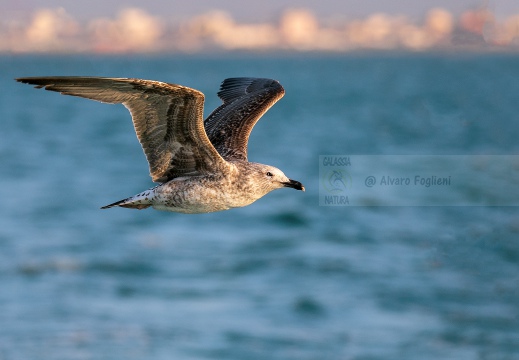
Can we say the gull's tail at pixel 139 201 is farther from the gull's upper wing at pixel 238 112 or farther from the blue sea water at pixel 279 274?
the blue sea water at pixel 279 274

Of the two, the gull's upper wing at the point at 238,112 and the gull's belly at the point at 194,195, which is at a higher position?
the gull's upper wing at the point at 238,112

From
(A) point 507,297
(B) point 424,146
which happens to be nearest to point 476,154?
(B) point 424,146

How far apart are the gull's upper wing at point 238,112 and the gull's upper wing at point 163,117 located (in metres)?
1.01

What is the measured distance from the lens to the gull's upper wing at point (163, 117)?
787 centimetres

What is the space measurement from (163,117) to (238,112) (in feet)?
8.12

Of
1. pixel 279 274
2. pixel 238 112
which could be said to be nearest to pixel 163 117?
pixel 238 112

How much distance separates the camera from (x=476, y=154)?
62.6m

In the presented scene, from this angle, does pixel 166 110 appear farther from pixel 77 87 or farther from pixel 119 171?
pixel 119 171

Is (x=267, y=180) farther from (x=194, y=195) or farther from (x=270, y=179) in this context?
(x=194, y=195)

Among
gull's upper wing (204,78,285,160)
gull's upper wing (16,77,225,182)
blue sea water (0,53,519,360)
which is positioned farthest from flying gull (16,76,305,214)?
blue sea water (0,53,519,360)

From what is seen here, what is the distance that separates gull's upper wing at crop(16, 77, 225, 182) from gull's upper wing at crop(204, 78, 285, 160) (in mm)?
1010

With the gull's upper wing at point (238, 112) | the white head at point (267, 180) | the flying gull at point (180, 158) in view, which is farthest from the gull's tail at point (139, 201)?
the gull's upper wing at point (238, 112)

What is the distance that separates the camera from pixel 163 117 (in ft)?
28.6

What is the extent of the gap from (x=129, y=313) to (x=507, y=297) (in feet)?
43.7
